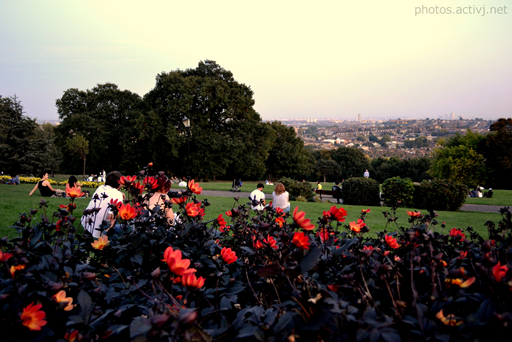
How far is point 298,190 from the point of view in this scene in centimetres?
1526

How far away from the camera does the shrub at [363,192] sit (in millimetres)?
14062

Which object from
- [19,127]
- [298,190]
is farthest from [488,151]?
[19,127]

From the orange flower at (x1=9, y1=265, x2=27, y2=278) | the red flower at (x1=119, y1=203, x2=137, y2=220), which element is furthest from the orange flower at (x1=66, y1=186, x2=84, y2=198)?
the orange flower at (x1=9, y1=265, x2=27, y2=278)

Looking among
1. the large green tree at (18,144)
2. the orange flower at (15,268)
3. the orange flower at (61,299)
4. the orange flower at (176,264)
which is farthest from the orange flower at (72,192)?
the large green tree at (18,144)

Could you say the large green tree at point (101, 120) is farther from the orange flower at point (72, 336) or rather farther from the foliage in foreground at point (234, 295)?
the orange flower at point (72, 336)

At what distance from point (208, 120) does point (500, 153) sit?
93.6ft

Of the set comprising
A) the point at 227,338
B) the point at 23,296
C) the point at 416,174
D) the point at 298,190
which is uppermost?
the point at 23,296

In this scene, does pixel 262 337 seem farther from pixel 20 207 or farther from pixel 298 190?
pixel 298 190

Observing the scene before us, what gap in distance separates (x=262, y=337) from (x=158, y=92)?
2564cm

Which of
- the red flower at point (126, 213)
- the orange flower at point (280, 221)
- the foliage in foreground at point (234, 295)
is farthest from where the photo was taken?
the orange flower at point (280, 221)

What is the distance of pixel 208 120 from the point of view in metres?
24.8

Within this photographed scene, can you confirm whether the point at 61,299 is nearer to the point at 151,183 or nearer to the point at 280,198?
the point at 151,183

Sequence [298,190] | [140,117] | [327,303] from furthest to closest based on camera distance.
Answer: [140,117]
[298,190]
[327,303]

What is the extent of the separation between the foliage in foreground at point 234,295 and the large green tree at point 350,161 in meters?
54.9
